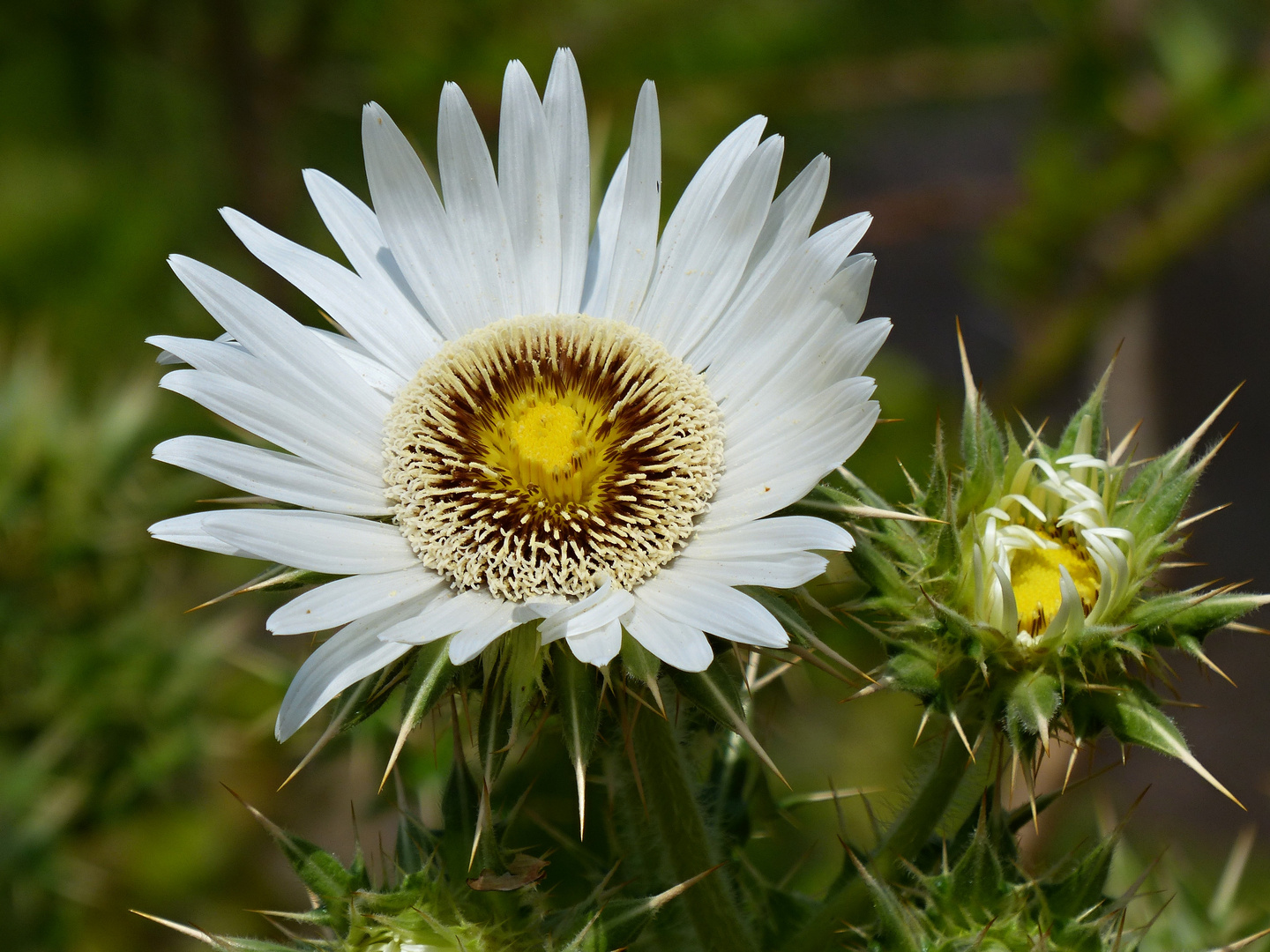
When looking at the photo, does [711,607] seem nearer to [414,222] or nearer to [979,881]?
[979,881]

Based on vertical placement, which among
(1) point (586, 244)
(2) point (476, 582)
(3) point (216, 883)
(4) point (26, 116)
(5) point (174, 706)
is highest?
(4) point (26, 116)

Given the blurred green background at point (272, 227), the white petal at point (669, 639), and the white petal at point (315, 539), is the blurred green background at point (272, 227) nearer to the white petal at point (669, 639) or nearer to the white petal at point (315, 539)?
the white petal at point (315, 539)

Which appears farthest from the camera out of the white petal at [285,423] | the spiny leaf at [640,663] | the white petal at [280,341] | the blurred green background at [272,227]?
the blurred green background at [272,227]

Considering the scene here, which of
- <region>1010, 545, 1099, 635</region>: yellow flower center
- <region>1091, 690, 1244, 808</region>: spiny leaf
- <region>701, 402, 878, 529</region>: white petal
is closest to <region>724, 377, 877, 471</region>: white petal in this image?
<region>701, 402, 878, 529</region>: white petal

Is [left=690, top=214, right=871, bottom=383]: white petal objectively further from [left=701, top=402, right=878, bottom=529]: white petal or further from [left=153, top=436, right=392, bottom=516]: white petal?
[left=153, top=436, right=392, bottom=516]: white petal

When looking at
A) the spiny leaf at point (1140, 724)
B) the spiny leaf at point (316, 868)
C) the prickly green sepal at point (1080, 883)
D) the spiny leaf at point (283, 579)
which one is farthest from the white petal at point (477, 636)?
the prickly green sepal at point (1080, 883)

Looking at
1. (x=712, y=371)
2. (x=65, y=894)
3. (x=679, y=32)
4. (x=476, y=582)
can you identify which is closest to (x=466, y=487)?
(x=476, y=582)

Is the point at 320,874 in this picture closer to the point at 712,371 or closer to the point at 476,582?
the point at 476,582
